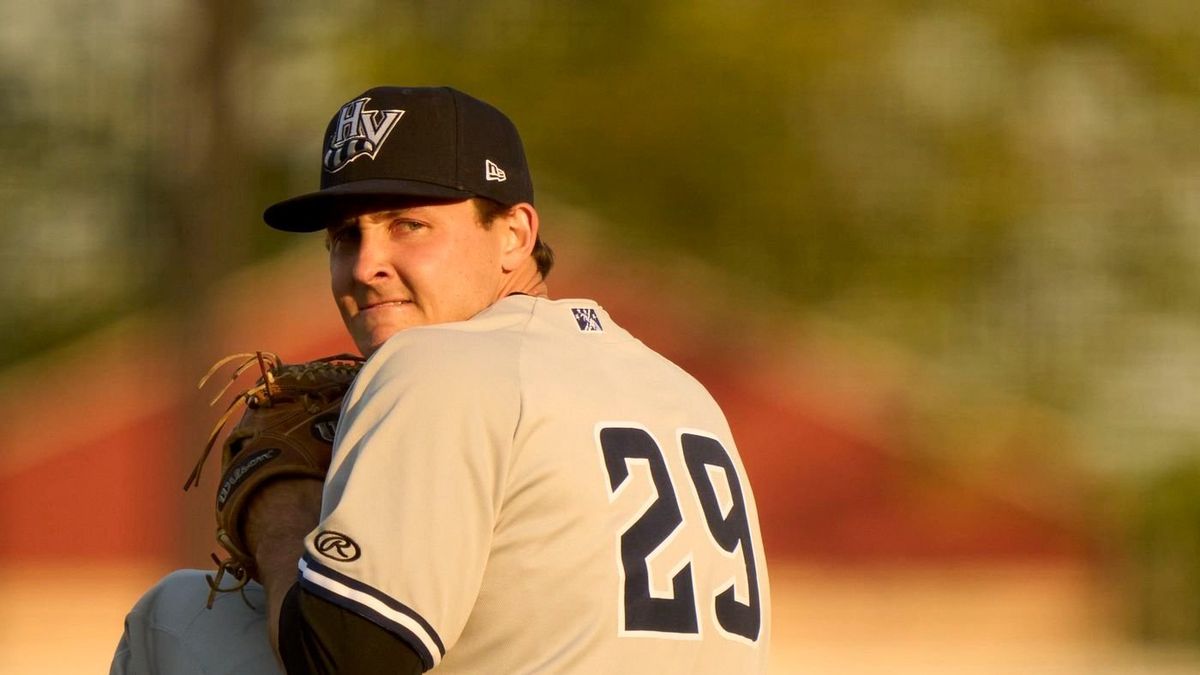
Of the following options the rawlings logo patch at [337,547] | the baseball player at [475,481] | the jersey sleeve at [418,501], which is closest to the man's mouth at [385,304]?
the baseball player at [475,481]

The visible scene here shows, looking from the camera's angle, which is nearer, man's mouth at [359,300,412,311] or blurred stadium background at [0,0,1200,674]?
man's mouth at [359,300,412,311]

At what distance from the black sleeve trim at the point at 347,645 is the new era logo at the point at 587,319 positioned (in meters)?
0.67

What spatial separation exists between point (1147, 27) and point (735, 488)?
4660mm

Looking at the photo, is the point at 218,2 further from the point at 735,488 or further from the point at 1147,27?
the point at 735,488

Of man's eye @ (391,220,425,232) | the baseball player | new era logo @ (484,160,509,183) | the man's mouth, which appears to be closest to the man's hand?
the baseball player

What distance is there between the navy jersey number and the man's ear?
19.1 inches

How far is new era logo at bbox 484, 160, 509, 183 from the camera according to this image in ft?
9.86

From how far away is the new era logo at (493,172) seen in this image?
9.86ft

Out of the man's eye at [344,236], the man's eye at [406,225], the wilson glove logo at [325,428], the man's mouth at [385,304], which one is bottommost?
the wilson glove logo at [325,428]

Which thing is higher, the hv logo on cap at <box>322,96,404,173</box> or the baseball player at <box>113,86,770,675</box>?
the hv logo on cap at <box>322,96,404,173</box>

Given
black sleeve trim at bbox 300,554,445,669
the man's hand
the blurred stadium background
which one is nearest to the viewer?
black sleeve trim at bbox 300,554,445,669

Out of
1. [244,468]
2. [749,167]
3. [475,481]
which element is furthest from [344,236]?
[749,167]

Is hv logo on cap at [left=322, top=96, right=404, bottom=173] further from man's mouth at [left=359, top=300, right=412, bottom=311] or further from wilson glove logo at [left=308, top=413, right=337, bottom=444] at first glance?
wilson glove logo at [left=308, top=413, right=337, bottom=444]

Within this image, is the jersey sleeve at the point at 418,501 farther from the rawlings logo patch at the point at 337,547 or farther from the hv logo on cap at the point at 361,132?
the hv logo on cap at the point at 361,132
